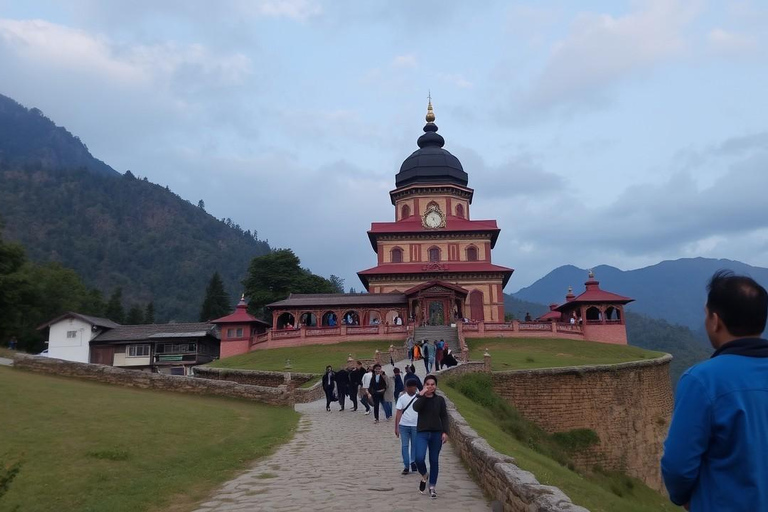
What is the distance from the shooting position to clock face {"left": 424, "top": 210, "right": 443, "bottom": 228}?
179ft

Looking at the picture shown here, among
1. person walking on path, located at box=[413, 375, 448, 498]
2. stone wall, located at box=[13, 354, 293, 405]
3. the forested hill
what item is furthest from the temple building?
the forested hill

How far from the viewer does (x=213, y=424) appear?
52.2 ft

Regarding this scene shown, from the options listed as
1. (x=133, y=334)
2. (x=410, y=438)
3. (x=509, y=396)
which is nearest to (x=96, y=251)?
(x=133, y=334)

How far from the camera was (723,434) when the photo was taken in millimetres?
3195

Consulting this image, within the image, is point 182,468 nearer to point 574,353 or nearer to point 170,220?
point 574,353

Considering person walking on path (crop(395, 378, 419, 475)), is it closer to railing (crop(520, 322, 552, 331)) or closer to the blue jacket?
the blue jacket

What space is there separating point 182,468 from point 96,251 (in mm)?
158304

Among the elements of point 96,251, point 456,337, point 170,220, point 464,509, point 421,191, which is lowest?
point 464,509

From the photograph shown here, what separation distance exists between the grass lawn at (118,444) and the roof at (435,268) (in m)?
32.8

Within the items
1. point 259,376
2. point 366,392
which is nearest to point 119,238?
point 259,376

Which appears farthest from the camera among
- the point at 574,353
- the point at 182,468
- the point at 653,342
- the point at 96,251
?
the point at 96,251

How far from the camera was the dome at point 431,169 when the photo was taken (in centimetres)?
5762

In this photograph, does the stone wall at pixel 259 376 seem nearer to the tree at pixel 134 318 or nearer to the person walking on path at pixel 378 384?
the person walking on path at pixel 378 384

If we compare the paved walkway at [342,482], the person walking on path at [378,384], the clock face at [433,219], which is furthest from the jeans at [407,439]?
the clock face at [433,219]
